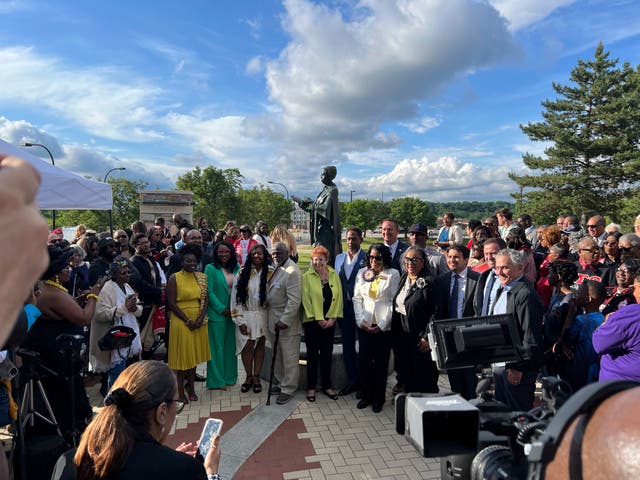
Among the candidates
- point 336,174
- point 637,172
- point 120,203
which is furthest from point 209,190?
point 336,174

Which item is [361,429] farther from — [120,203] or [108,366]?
[120,203]

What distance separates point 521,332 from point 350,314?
2.28 m

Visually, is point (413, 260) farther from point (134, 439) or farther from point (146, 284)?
point (146, 284)

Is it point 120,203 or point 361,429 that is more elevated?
point 120,203

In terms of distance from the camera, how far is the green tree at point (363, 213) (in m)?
80.5

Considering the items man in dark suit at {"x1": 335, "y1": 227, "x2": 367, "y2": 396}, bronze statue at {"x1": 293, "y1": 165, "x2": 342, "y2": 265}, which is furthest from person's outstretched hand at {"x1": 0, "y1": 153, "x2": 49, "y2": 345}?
bronze statue at {"x1": 293, "y1": 165, "x2": 342, "y2": 265}

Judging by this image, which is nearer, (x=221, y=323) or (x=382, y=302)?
(x=382, y=302)

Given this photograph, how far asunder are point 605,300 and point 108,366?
539 cm

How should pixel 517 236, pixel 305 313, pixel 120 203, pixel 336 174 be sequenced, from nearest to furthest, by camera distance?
pixel 305 313 → pixel 517 236 → pixel 336 174 → pixel 120 203

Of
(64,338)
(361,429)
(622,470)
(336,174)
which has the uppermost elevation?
(336,174)

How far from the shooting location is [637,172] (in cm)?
2355

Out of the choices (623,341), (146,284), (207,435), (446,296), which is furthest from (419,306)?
(146,284)

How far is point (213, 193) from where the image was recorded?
50.5 m

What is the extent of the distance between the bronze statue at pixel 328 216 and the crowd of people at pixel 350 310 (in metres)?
0.88
